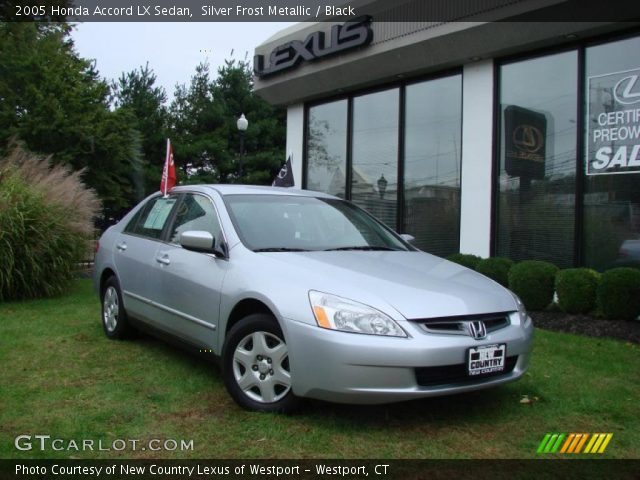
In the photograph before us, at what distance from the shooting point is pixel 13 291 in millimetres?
8688

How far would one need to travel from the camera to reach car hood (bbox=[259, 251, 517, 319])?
11.4 ft

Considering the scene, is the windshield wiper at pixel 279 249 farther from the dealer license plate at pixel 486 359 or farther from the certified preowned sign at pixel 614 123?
the certified preowned sign at pixel 614 123

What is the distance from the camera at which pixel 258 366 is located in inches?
147

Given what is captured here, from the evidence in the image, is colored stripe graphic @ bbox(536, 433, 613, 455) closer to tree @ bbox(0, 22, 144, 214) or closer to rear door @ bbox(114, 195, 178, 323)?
rear door @ bbox(114, 195, 178, 323)

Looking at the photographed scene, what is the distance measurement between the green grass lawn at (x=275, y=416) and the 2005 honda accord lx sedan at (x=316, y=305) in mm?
268

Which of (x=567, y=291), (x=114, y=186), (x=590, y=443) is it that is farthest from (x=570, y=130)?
(x=114, y=186)

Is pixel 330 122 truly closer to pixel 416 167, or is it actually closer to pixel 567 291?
pixel 416 167

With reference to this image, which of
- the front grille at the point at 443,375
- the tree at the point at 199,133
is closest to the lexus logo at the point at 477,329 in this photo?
the front grille at the point at 443,375

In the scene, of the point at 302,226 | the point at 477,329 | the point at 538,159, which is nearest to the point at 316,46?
the point at 538,159

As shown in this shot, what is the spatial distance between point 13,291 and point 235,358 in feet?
20.4

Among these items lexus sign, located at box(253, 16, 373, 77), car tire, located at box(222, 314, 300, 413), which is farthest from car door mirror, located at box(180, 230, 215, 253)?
lexus sign, located at box(253, 16, 373, 77)

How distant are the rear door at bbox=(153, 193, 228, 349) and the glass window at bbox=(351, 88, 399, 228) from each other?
21.4 feet

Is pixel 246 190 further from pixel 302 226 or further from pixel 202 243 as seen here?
pixel 202 243

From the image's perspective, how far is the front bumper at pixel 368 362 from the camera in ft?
10.7
